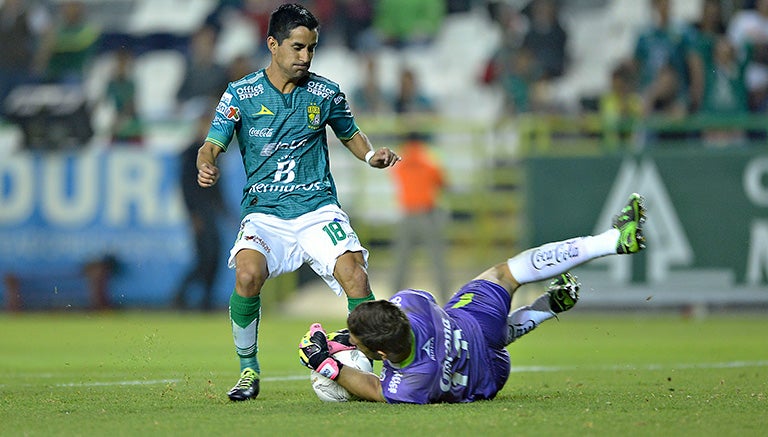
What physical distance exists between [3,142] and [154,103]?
310cm

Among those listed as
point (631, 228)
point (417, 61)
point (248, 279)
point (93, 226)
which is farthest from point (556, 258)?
point (417, 61)

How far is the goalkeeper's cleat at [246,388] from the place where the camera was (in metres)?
7.23

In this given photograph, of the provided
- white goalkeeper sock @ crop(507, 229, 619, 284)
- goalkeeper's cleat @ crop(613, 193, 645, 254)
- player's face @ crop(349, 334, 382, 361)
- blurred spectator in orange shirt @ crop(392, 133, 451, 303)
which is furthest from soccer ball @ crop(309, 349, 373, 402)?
blurred spectator in orange shirt @ crop(392, 133, 451, 303)

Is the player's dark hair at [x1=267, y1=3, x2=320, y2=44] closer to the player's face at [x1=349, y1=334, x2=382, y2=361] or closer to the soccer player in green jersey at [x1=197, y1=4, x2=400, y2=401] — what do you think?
the soccer player in green jersey at [x1=197, y1=4, x2=400, y2=401]

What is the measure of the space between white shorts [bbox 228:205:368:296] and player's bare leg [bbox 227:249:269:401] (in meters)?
0.11

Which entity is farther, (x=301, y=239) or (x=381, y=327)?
(x=301, y=239)

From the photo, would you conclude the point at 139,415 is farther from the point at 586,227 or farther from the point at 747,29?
the point at 747,29

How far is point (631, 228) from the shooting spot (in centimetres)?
719

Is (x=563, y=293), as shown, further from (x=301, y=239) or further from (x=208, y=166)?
(x=208, y=166)

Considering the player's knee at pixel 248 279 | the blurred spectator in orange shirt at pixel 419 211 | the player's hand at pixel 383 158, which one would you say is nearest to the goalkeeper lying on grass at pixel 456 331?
the player's knee at pixel 248 279

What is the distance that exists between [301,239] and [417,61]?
13933 millimetres

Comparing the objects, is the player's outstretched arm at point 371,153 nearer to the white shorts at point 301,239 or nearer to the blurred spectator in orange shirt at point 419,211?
the white shorts at point 301,239

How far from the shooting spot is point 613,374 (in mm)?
9047

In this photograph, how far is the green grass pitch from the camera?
5.92 metres
